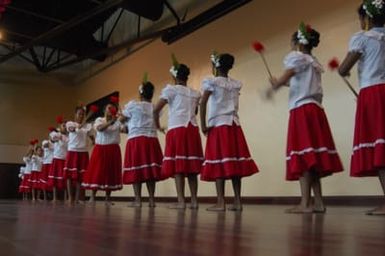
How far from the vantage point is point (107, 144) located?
587 cm

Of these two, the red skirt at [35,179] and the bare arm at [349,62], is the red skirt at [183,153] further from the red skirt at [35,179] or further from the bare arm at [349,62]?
the red skirt at [35,179]

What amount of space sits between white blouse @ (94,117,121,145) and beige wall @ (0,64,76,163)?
21.6ft

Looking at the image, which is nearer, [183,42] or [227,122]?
[227,122]

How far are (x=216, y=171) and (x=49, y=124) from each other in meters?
9.37

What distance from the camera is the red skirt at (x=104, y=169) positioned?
5.80 metres

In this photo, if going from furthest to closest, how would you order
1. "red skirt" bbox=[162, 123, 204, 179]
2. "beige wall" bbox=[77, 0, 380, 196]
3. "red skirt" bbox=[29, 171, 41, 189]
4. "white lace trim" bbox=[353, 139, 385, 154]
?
"red skirt" bbox=[29, 171, 41, 189]
"beige wall" bbox=[77, 0, 380, 196]
"red skirt" bbox=[162, 123, 204, 179]
"white lace trim" bbox=[353, 139, 385, 154]

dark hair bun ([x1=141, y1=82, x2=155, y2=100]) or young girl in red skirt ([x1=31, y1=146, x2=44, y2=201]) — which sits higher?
dark hair bun ([x1=141, y1=82, x2=155, y2=100])

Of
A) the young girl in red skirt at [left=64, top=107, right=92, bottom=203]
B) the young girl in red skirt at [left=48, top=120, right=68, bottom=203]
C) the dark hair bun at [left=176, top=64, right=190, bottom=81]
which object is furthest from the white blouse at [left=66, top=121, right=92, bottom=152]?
the dark hair bun at [left=176, top=64, right=190, bottom=81]

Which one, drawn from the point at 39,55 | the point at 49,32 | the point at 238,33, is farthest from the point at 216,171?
the point at 39,55

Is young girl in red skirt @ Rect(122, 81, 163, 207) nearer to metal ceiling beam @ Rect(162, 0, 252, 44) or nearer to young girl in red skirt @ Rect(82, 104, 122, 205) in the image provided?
young girl in red skirt @ Rect(82, 104, 122, 205)

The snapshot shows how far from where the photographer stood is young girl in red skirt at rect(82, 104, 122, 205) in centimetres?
579

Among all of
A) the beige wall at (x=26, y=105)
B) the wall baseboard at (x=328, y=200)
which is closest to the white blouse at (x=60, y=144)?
the wall baseboard at (x=328, y=200)

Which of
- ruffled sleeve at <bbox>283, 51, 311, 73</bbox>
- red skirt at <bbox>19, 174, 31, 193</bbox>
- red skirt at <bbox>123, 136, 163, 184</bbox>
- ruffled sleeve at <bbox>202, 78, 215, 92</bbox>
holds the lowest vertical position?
red skirt at <bbox>19, 174, 31, 193</bbox>

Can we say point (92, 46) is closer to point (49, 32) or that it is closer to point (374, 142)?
point (49, 32)
